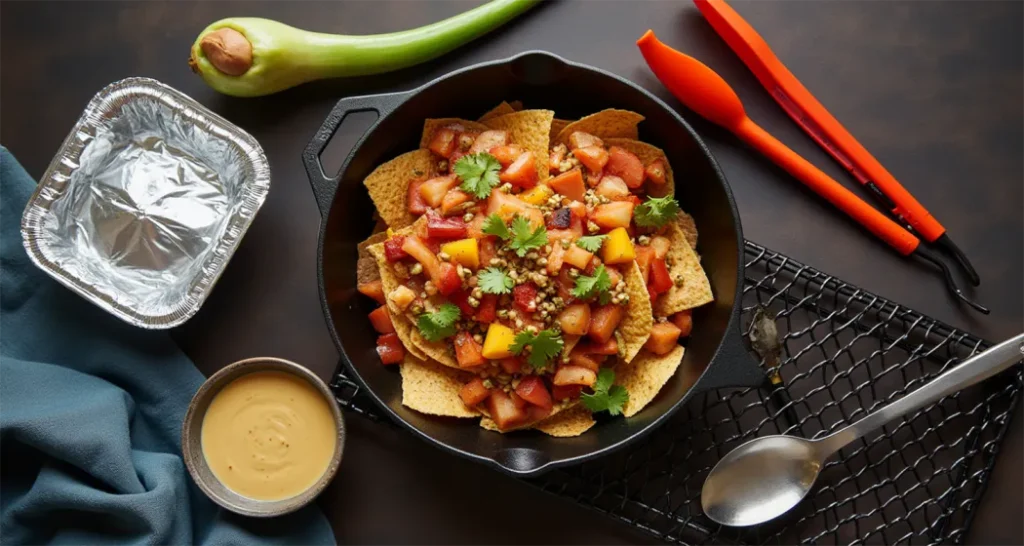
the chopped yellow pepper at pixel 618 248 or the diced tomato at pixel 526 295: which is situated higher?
the chopped yellow pepper at pixel 618 248

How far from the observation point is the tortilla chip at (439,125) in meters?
2.83

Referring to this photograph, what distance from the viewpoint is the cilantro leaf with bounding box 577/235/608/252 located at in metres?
2.61

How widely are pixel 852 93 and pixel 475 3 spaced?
1.54m

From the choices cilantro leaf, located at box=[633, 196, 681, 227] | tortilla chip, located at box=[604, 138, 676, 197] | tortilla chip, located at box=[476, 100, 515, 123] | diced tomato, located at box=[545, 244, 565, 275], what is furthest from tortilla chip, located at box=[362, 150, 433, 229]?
cilantro leaf, located at box=[633, 196, 681, 227]

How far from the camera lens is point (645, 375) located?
2.75 m

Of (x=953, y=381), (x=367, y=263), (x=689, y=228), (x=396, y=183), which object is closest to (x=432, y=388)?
(x=367, y=263)

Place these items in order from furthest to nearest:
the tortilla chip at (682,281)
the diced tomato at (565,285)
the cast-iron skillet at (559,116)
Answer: the tortilla chip at (682,281)
the diced tomato at (565,285)
the cast-iron skillet at (559,116)

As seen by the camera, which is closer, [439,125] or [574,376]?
[574,376]

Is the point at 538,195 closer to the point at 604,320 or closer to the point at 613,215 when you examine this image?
the point at 613,215

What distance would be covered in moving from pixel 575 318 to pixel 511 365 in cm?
28

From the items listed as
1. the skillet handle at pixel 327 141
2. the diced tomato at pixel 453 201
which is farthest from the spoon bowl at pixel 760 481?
the skillet handle at pixel 327 141

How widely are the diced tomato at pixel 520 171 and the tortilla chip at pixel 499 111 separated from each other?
0.23m

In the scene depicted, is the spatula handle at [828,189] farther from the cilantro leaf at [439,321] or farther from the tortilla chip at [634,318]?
the cilantro leaf at [439,321]

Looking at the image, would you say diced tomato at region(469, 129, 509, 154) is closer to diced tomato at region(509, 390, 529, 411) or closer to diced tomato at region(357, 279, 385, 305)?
diced tomato at region(357, 279, 385, 305)
